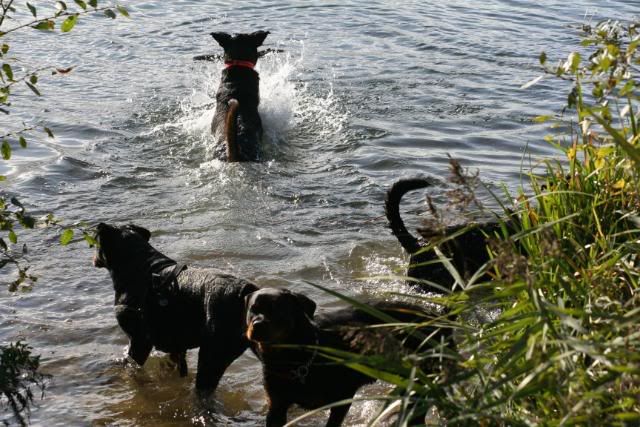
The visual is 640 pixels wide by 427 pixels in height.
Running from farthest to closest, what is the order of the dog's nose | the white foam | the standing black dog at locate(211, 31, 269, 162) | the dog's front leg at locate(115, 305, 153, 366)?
1. the white foam
2. the standing black dog at locate(211, 31, 269, 162)
3. the dog's front leg at locate(115, 305, 153, 366)
4. the dog's nose

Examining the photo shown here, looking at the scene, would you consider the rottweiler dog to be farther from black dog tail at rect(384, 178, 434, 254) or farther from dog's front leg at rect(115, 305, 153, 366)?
black dog tail at rect(384, 178, 434, 254)

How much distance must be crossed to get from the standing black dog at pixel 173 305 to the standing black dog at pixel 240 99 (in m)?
3.46

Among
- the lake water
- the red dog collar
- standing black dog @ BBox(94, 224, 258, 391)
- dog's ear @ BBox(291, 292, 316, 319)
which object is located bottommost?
the lake water

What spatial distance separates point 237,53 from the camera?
9688 mm

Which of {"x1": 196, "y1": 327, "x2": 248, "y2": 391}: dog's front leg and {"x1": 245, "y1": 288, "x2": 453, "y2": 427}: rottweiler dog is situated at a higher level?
{"x1": 245, "y1": 288, "x2": 453, "y2": 427}: rottweiler dog

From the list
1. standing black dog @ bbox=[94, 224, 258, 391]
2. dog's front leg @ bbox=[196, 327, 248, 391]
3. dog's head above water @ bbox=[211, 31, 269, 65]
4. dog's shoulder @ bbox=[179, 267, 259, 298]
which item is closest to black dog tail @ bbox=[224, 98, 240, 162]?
dog's head above water @ bbox=[211, 31, 269, 65]

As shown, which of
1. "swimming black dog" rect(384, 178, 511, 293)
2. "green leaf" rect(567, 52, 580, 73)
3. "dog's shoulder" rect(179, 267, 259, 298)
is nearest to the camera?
"green leaf" rect(567, 52, 580, 73)

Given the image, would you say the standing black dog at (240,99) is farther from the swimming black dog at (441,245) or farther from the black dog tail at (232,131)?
the swimming black dog at (441,245)

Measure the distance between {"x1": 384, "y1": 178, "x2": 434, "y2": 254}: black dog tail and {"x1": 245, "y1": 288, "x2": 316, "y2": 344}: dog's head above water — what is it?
4.82 feet

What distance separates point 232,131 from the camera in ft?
27.7

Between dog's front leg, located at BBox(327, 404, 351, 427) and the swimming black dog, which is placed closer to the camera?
dog's front leg, located at BBox(327, 404, 351, 427)

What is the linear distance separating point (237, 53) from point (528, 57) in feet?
16.1

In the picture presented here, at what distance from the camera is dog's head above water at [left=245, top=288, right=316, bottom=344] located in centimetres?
398

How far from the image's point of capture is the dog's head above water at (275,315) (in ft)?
13.0
